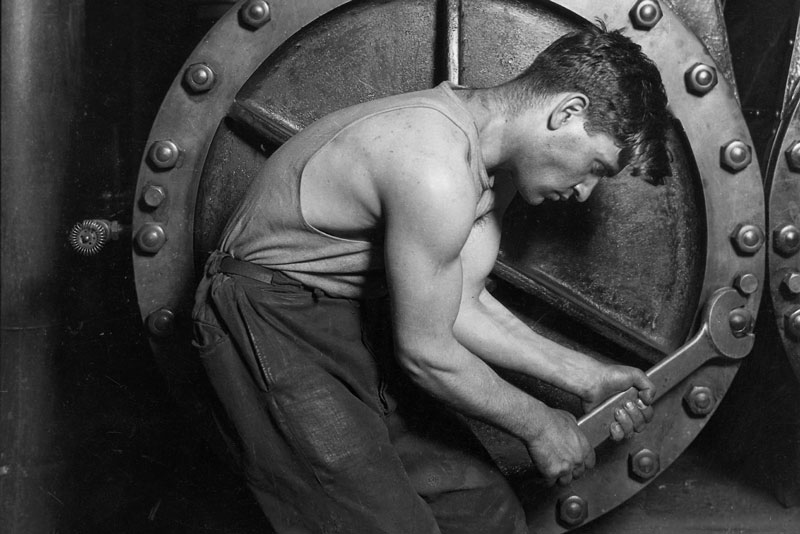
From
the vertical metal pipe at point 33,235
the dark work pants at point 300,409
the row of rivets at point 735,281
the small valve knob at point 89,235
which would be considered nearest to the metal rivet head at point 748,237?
the row of rivets at point 735,281

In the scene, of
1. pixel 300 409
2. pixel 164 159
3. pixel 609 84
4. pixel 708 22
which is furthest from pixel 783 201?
pixel 164 159

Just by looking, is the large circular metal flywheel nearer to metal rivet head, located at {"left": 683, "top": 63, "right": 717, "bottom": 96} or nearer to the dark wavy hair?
metal rivet head, located at {"left": 683, "top": 63, "right": 717, "bottom": 96}

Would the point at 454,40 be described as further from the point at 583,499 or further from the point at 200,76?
the point at 583,499

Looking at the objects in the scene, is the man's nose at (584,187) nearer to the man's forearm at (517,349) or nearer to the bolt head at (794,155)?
the man's forearm at (517,349)

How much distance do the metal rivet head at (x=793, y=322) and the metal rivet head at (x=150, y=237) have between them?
0.88 metres

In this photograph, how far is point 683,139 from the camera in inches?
45.1

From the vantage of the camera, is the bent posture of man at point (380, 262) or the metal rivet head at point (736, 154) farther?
the metal rivet head at point (736, 154)

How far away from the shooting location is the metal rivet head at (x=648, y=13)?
1.11 metres

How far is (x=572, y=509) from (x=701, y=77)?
63cm

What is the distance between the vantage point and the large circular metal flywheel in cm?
114

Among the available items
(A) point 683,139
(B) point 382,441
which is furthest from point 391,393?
(A) point 683,139

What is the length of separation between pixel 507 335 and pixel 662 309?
248 millimetres

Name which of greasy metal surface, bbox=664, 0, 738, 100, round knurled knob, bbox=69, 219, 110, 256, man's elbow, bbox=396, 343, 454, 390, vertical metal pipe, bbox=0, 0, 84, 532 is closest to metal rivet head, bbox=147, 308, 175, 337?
round knurled knob, bbox=69, 219, 110, 256

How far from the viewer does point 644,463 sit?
3.97 ft
